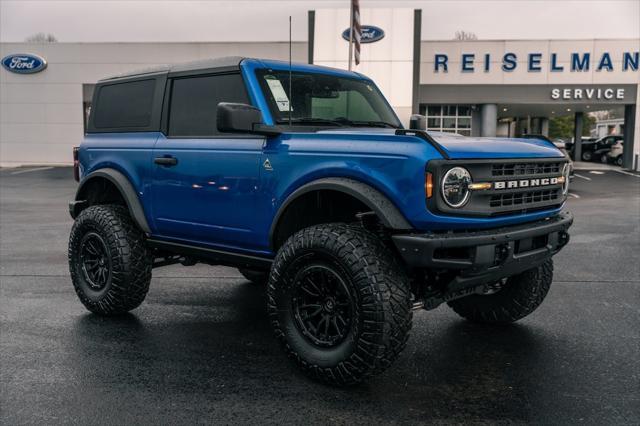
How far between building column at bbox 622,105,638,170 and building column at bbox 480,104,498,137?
6.92 meters

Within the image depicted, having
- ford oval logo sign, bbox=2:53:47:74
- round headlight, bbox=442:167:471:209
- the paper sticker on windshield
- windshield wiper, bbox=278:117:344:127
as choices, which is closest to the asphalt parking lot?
round headlight, bbox=442:167:471:209

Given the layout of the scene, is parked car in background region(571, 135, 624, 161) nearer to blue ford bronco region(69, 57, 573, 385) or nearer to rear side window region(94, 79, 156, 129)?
blue ford bronco region(69, 57, 573, 385)

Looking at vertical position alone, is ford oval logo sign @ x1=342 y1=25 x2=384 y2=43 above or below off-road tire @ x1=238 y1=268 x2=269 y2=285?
above

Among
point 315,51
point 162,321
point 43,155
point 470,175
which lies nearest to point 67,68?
point 43,155

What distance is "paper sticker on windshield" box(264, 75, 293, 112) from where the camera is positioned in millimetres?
4598

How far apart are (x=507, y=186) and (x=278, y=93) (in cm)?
181

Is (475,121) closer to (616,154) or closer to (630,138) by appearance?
(630,138)

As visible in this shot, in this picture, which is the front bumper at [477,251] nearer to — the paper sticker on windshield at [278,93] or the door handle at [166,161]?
the paper sticker on windshield at [278,93]

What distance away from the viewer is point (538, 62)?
105ft

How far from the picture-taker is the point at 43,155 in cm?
3544

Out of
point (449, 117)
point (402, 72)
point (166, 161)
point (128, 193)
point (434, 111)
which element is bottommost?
point (128, 193)

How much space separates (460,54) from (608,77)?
755cm

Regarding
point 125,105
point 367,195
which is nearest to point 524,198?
point 367,195

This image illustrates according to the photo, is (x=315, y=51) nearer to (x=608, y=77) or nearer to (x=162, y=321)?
(x=608, y=77)
